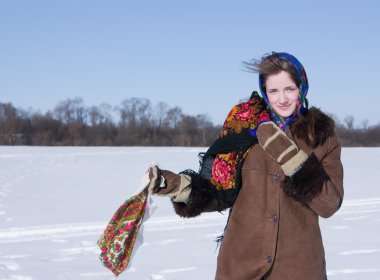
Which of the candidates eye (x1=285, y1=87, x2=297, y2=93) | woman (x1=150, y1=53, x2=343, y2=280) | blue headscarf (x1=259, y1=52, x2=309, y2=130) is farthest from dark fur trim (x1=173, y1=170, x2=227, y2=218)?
eye (x1=285, y1=87, x2=297, y2=93)

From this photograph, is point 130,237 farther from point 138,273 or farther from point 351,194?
point 351,194

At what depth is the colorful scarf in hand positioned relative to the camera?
2.04 meters

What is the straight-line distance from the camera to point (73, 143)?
5359 centimetres

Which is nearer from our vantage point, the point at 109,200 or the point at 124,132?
the point at 109,200

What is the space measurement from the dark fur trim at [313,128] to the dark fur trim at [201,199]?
43 cm

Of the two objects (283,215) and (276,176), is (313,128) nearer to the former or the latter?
(276,176)

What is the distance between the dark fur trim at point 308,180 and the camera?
1773 mm

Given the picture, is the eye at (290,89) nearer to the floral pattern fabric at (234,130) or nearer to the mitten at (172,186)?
the floral pattern fabric at (234,130)

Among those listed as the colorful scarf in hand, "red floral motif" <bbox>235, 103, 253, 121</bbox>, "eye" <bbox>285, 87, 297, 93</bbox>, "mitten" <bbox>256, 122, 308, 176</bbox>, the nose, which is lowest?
the colorful scarf in hand

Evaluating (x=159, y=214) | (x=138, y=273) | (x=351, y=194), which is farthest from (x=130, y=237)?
(x=351, y=194)

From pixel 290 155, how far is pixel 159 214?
5.76 metres

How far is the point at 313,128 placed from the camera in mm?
1871

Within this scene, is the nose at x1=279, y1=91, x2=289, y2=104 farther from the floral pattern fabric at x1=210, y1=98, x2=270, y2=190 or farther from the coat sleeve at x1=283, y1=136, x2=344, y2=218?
the coat sleeve at x1=283, y1=136, x2=344, y2=218

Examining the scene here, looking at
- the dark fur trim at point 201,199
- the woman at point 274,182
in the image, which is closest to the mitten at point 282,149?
the woman at point 274,182
